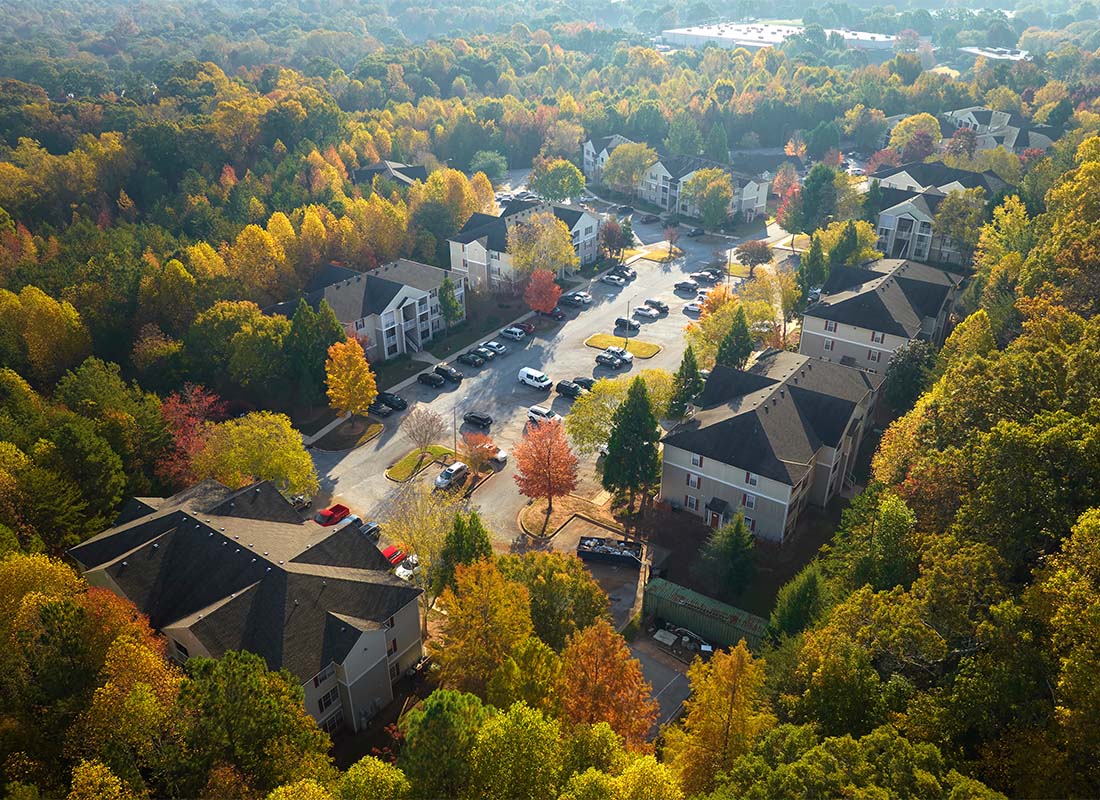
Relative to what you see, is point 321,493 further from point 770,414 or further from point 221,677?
point 770,414

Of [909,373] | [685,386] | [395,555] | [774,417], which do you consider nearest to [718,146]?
[909,373]

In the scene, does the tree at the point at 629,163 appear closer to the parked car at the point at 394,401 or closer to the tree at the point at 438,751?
the parked car at the point at 394,401

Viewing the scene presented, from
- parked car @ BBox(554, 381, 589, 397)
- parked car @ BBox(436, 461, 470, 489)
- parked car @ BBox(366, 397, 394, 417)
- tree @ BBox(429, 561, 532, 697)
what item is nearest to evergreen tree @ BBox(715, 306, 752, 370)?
parked car @ BBox(554, 381, 589, 397)

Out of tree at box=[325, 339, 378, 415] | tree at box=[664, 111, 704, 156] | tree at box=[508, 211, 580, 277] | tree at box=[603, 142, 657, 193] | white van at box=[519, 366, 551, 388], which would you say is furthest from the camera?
tree at box=[664, 111, 704, 156]

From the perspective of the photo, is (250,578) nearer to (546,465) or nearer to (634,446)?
(546,465)

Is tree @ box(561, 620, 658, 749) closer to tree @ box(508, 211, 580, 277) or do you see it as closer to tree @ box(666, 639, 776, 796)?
tree @ box(666, 639, 776, 796)

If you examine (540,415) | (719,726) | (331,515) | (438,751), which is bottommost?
(540,415)

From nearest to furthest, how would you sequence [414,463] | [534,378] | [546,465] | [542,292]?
1. [546,465]
2. [414,463]
3. [534,378]
4. [542,292]
